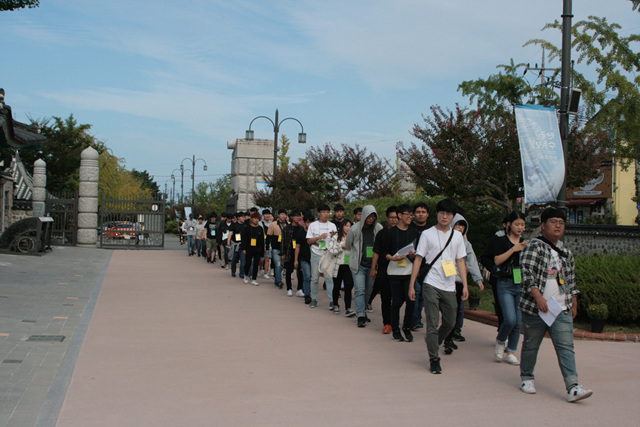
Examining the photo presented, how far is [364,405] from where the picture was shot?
556 cm

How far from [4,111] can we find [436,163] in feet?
32.5

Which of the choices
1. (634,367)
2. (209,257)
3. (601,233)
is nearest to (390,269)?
(634,367)

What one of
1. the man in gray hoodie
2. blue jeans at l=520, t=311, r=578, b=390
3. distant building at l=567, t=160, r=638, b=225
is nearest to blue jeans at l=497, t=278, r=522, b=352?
blue jeans at l=520, t=311, r=578, b=390

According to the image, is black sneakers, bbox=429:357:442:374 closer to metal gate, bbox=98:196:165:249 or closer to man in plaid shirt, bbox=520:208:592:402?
man in plaid shirt, bbox=520:208:592:402

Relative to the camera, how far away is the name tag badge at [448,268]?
22.9 feet

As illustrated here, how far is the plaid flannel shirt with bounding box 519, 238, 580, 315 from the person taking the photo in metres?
5.83

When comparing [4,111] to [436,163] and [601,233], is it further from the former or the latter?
[601,233]

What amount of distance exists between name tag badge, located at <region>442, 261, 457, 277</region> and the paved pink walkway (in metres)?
1.05

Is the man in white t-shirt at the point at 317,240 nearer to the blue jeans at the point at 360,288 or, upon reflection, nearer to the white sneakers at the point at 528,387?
the blue jeans at the point at 360,288

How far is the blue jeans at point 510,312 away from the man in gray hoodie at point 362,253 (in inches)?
107

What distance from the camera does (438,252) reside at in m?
7.12

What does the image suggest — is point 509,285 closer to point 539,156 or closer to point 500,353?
point 500,353

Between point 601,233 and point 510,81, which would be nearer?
point 601,233

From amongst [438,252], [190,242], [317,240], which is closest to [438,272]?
[438,252]
